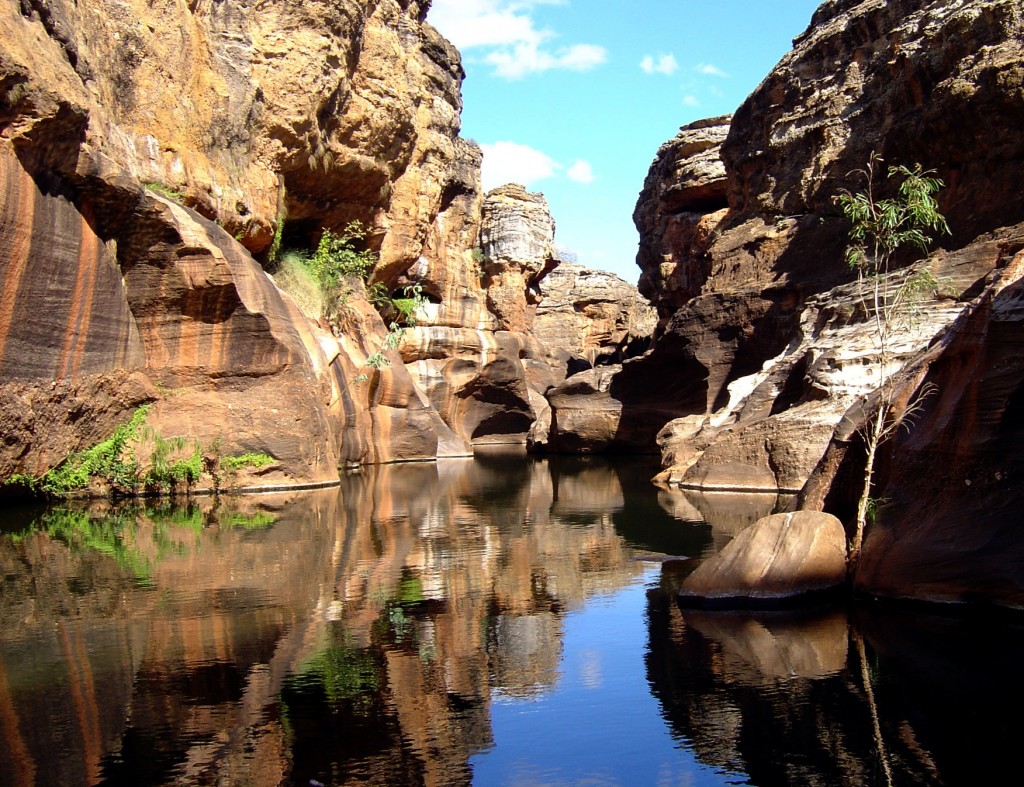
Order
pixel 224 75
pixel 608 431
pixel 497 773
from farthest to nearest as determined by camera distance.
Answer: pixel 608 431, pixel 224 75, pixel 497 773

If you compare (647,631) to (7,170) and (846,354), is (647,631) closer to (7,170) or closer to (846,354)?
(7,170)

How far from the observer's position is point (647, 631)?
9.33 metres

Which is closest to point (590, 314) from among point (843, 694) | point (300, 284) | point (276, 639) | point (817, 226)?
point (817, 226)

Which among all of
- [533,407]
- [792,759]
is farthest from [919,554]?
[533,407]

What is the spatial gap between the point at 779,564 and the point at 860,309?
15574 mm

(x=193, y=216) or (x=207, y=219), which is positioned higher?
(x=207, y=219)

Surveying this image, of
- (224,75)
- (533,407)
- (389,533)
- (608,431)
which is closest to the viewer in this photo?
(389,533)

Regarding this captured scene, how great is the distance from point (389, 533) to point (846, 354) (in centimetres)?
1148

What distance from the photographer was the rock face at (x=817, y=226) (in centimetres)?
2256

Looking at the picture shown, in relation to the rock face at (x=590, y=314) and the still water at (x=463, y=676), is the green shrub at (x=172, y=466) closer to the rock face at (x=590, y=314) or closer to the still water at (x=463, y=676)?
the still water at (x=463, y=676)

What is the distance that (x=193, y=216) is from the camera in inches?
924

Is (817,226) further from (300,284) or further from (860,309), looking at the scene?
(300,284)

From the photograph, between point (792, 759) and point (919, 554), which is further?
point (919, 554)

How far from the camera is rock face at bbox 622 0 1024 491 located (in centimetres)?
2256
